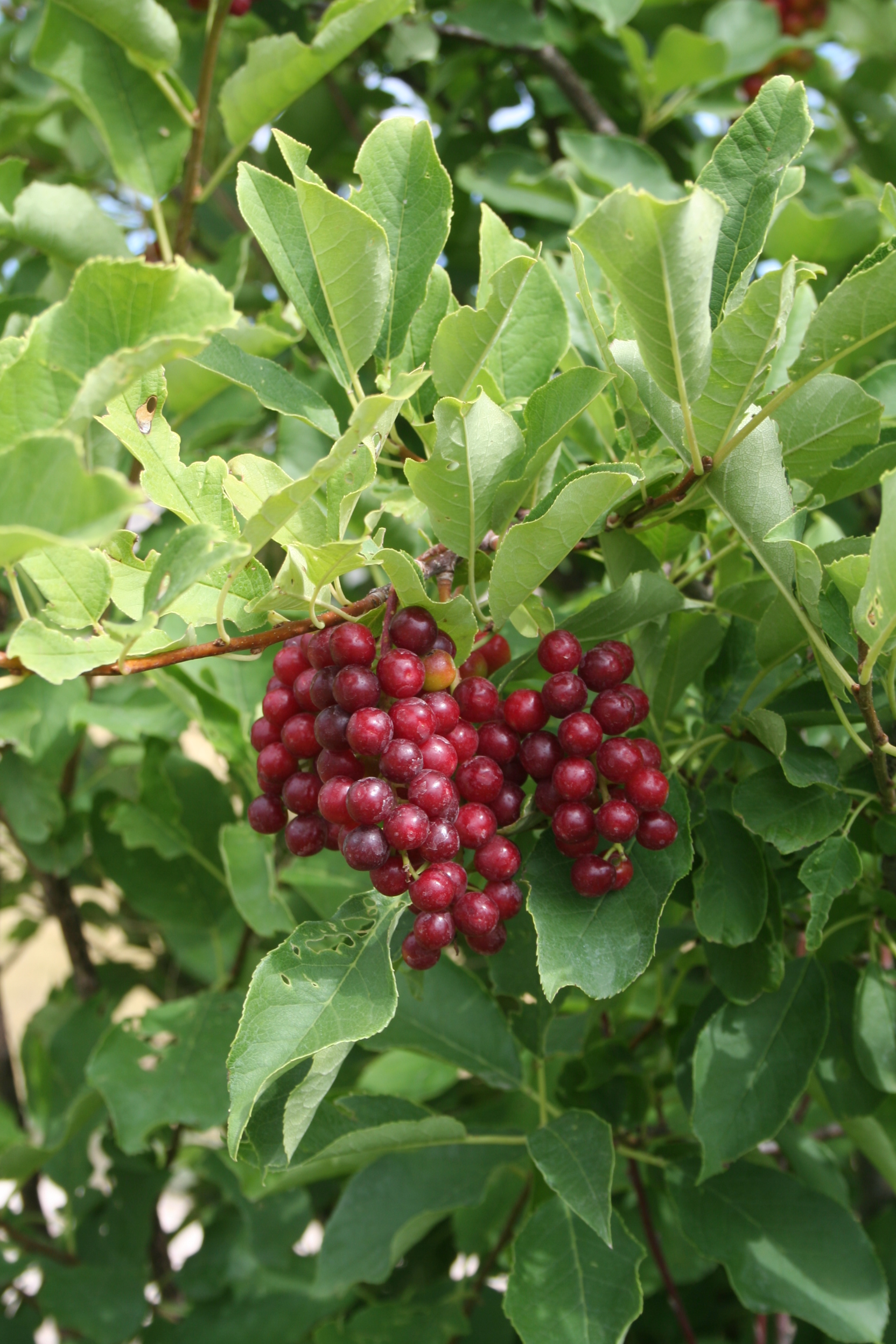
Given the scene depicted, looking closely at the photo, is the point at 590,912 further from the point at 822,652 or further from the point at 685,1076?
the point at 685,1076

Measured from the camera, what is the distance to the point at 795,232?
49.9 inches

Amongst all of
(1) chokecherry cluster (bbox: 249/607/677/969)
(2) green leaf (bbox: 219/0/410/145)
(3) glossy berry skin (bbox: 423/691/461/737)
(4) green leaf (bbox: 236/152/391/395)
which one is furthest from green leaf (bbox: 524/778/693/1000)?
(2) green leaf (bbox: 219/0/410/145)

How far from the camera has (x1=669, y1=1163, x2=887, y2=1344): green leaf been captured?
2.81 feet

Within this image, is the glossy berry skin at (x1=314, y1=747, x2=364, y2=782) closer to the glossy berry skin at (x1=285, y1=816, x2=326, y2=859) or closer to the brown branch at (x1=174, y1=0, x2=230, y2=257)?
the glossy berry skin at (x1=285, y1=816, x2=326, y2=859)

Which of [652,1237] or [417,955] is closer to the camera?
[417,955]

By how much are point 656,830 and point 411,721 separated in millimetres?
Result: 177

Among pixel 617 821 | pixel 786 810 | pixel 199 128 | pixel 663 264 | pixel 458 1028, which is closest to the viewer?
pixel 663 264

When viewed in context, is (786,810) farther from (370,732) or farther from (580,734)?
(370,732)

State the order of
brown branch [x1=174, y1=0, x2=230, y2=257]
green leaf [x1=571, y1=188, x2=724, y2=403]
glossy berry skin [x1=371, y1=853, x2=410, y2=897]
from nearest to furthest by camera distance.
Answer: green leaf [x1=571, y1=188, x2=724, y2=403] < glossy berry skin [x1=371, y1=853, x2=410, y2=897] < brown branch [x1=174, y1=0, x2=230, y2=257]

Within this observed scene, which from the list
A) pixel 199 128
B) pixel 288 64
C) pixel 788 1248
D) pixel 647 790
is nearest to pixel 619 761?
pixel 647 790

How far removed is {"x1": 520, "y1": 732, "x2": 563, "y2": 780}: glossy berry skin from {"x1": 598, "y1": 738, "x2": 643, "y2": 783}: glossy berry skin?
0.03 m

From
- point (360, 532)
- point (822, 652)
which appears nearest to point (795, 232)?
point (360, 532)

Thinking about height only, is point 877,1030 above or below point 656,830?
below

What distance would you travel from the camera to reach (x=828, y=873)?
2.30 ft
